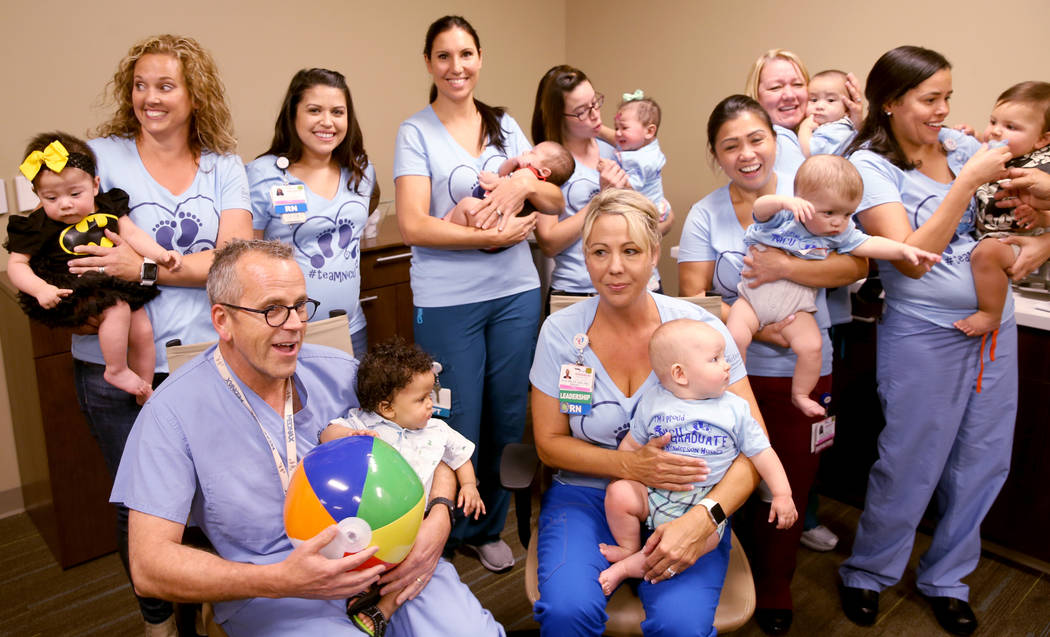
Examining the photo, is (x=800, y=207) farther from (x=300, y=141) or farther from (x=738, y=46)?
(x=738, y=46)

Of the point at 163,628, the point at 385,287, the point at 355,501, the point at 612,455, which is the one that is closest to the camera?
the point at 355,501

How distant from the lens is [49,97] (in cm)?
297

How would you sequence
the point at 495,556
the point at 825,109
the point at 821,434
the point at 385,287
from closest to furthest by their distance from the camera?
the point at 821,434 < the point at 495,556 < the point at 825,109 < the point at 385,287

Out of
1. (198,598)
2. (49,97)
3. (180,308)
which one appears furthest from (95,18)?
(198,598)

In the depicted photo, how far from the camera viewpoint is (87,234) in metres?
2.01

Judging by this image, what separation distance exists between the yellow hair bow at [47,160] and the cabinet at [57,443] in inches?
32.3

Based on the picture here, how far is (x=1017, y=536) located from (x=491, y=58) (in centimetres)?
377

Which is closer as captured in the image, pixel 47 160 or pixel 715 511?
pixel 715 511

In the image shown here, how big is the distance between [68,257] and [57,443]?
1.01 m

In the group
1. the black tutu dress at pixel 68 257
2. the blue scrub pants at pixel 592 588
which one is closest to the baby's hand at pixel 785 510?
the blue scrub pants at pixel 592 588

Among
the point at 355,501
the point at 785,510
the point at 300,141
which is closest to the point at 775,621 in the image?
the point at 785,510

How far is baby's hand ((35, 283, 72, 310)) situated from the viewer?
6.55 feet

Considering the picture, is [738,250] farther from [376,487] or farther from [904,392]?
[376,487]

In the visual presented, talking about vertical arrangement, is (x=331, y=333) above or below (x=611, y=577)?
above
